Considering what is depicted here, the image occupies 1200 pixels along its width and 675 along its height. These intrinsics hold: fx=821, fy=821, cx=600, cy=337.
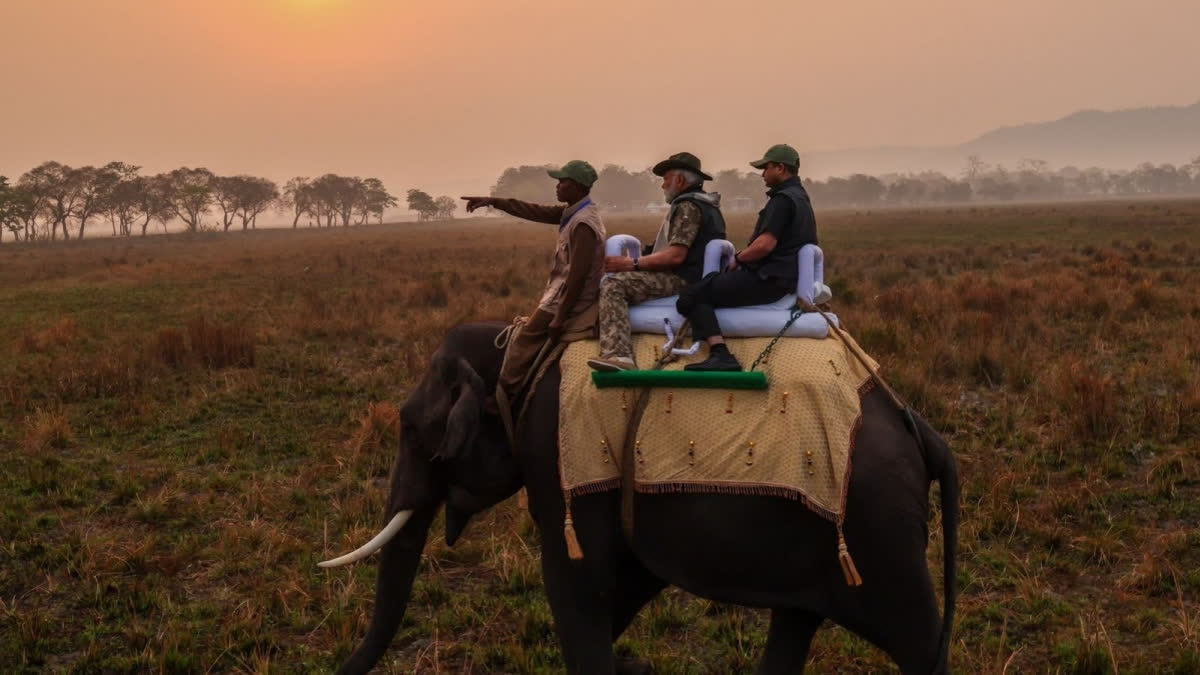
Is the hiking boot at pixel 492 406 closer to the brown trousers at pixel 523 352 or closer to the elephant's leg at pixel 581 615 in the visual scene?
the brown trousers at pixel 523 352

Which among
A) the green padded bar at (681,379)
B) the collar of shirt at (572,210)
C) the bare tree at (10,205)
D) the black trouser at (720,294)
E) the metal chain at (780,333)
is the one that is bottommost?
the green padded bar at (681,379)

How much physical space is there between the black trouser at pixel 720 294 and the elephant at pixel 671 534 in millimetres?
714

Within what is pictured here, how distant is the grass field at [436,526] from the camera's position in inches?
205

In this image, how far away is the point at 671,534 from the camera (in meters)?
→ 3.70

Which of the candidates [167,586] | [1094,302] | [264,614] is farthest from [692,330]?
[1094,302]

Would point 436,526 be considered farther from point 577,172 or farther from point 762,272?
point 762,272

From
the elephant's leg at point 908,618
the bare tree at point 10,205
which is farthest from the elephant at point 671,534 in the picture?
the bare tree at point 10,205

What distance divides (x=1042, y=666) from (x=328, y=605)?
15.0 feet

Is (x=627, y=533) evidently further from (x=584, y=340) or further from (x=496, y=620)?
(x=496, y=620)

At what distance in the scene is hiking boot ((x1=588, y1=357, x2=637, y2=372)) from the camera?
12.5 ft

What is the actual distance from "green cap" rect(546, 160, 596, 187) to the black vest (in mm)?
495

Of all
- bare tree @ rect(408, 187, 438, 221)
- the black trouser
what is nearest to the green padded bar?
the black trouser

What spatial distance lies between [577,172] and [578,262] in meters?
0.50

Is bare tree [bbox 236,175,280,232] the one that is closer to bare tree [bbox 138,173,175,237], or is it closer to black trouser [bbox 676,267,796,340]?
bare tree [bbox 138,173,175,237]
